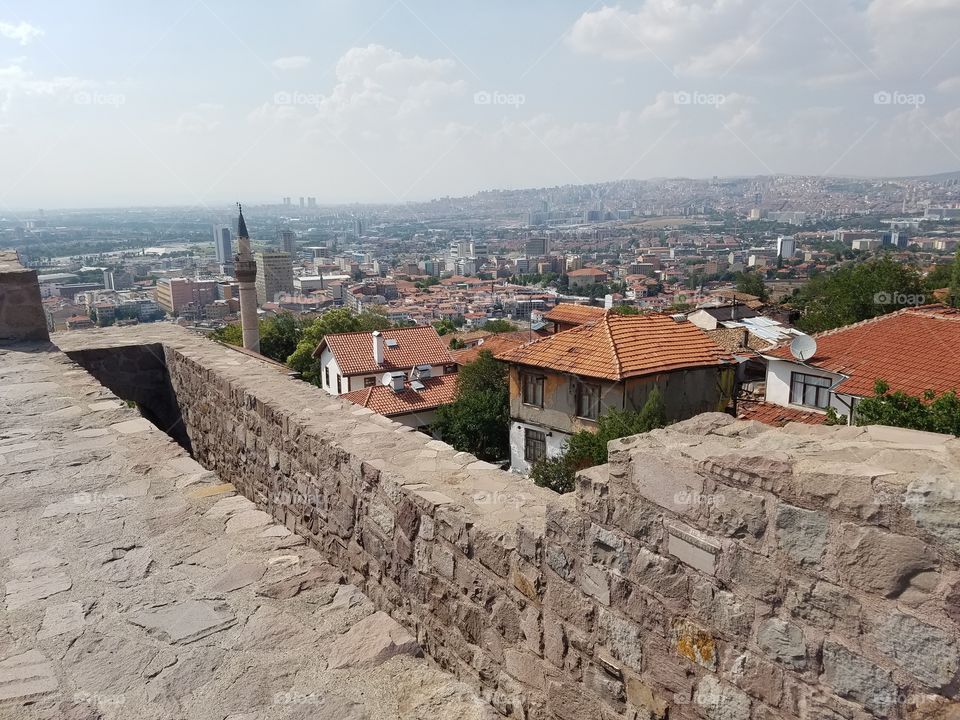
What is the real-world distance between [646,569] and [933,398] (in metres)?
11.7

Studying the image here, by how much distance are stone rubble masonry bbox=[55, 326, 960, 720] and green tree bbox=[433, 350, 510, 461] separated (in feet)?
51.7

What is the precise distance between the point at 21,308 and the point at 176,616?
214 inches

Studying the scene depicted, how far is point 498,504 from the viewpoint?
2.53 m

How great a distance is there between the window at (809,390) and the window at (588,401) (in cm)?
526

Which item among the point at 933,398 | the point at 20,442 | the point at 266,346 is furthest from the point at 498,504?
the point at 266,346

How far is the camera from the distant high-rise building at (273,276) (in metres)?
72.1

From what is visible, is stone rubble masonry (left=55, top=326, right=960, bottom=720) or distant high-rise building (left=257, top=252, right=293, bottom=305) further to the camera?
distant high-rise building (left=257, top=252, right=293, bottom=305)

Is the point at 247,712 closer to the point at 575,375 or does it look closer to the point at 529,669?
the point at 529,669

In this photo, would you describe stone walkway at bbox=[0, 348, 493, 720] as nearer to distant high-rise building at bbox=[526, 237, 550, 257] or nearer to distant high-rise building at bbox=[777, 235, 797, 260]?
distant high-rise building at bbox=[777, 235, 797, 260]

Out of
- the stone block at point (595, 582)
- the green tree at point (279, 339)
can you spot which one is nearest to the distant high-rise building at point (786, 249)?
the green tree at point (279, 339)

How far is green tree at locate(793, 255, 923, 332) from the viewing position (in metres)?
27.0

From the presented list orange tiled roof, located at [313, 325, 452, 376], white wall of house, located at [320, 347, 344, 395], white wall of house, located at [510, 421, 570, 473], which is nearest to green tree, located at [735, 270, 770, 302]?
orange tiled roof, located at [313, 325, 452, 376]

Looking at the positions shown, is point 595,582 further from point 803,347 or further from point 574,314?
point 574,314

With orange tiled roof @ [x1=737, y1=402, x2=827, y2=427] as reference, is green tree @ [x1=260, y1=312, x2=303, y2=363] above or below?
below
